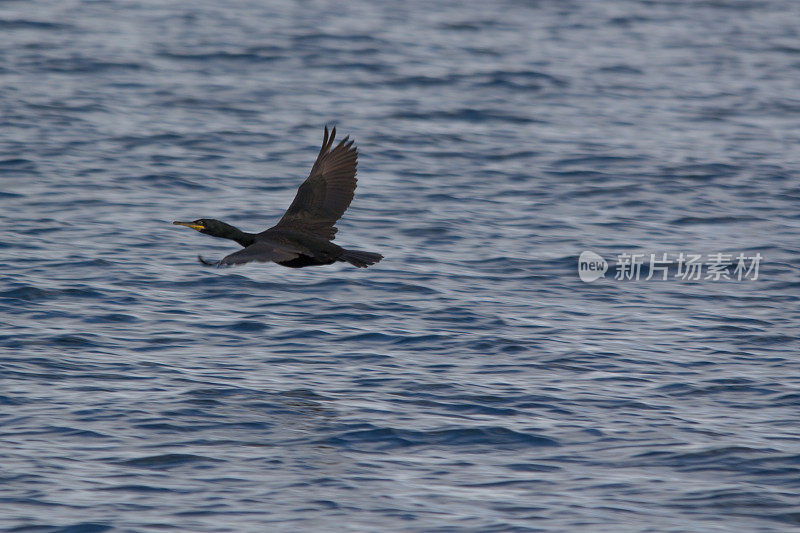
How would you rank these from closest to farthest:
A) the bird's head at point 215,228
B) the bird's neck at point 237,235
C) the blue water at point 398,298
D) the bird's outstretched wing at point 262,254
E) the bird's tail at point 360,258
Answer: the blue water at point 398,298, the bird's outstretched wing at point 262,254, the bird's tail at point 360,258, the bird's head at point 215,228, the bird's neck at point 237,235

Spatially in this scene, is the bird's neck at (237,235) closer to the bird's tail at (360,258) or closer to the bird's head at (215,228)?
the bird's head at (215,228)

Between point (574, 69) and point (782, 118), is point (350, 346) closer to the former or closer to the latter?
point (782, 118)

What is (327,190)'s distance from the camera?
1245 cm

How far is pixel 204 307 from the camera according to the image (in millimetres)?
12914

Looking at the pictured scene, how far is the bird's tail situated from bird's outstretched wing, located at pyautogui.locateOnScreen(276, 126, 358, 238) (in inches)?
31.3

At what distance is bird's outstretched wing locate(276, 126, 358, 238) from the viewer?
483 inches

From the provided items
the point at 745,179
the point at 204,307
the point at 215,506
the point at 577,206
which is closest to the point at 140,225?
the point at 204,307

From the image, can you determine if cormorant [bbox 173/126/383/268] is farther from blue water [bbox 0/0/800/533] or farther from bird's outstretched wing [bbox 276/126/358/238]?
blue water [bbox 0/0/800/533]

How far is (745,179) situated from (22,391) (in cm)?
1147

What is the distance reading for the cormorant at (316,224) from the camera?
37.4 ft

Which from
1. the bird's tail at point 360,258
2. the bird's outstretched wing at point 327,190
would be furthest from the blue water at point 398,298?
the bird's outstretched wing at point 327,190

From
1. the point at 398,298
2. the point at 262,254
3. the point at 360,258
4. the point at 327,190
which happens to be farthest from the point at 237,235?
the point at 398,298

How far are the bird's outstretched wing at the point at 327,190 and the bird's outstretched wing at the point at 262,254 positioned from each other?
3.64 ft

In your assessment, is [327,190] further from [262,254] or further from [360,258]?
[262,254]
